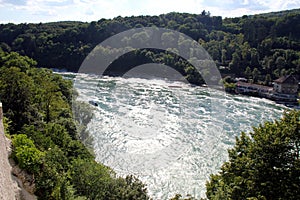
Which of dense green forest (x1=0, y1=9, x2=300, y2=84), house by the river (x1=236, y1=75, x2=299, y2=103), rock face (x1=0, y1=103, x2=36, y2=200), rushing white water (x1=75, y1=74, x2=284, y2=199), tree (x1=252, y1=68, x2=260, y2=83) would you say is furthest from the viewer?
dense green forest (x1=0, y1=9, x2=300, y2=84)

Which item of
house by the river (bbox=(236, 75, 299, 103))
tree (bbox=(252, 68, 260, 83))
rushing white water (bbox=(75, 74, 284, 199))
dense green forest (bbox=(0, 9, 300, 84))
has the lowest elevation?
rushing white water (bbox=(75, 74, 284, 199))

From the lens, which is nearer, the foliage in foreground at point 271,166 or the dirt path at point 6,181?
the dirt path at point 6,181

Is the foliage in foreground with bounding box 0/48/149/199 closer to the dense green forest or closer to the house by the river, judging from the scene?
the house by the river

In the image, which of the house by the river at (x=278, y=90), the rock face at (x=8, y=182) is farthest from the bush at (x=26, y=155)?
the house by the river at (x=278, y=90)

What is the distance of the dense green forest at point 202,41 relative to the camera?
51.8m

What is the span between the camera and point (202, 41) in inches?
2381

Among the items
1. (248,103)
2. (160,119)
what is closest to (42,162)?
(160,119)

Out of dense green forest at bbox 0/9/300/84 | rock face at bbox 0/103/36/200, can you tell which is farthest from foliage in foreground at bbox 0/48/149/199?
dense green forest at bbox 0/9/300/84

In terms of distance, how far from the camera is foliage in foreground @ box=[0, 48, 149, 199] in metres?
9.29

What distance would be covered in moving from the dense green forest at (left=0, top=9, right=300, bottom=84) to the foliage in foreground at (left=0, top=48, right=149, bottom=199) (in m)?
31.4

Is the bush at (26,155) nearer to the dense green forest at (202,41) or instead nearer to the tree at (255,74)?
the dense green forest at (202,41)

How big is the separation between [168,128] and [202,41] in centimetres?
3892

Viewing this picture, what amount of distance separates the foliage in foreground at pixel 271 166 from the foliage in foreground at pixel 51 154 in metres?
3.78

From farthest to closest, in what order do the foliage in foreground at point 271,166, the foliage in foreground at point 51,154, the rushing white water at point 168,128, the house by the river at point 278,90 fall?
the house by the river at point 278,90, the rushing white water at point 168,128, the foliage in foreground at point 51,154, the foliage in foreground at point 271,166
